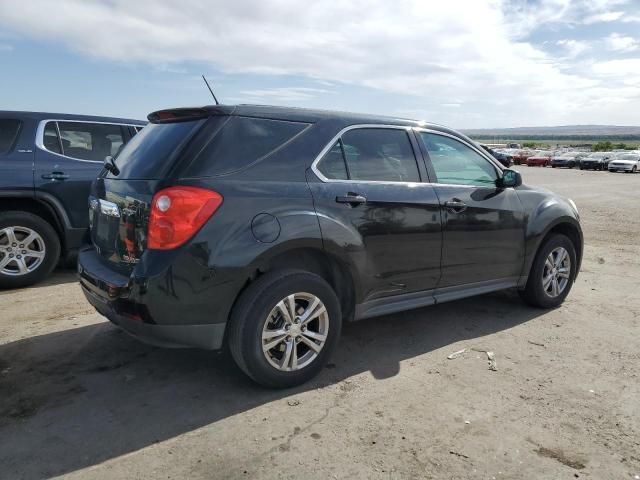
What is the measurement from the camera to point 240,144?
320 cm

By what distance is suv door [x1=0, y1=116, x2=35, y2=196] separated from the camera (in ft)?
17.9

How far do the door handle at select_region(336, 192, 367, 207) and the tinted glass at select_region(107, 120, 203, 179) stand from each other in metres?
1.01

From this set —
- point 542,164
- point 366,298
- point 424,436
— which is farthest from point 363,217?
point 542,164

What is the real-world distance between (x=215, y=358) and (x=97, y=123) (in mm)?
3830

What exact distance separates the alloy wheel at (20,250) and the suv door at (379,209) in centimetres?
374

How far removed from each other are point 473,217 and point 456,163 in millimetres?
474

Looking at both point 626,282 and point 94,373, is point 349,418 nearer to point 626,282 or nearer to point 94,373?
point 94,373

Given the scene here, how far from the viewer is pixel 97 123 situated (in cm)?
630

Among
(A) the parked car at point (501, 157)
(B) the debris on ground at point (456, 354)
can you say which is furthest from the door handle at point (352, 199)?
(A) the parked car at point (501, 157)

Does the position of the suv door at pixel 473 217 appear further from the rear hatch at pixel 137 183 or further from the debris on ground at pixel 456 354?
the rear hatch at pixel 137 183

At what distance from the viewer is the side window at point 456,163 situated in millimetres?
4199

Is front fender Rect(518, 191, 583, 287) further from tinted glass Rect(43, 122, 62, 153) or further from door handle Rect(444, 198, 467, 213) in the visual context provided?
tinted glass Rect(43, 122, 62, 153)

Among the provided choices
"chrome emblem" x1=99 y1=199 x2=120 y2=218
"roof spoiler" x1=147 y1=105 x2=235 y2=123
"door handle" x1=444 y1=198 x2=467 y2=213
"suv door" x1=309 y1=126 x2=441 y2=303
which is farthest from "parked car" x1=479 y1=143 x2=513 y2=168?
"chrome emblem" x1=99 y1=199 x2=120 y2=218

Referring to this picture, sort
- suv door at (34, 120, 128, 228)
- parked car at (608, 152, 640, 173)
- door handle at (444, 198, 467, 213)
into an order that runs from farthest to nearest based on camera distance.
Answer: parked car at (608, 152, 640, 173) < suv door at (34, 120, 128, 228) < door handle at (444, 198, 467, 213)
